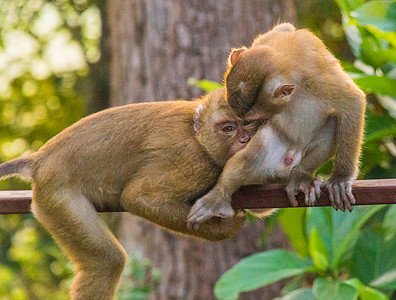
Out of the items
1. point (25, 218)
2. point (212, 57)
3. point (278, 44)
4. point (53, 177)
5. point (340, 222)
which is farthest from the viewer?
point (25, 218)

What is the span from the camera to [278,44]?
2963mm

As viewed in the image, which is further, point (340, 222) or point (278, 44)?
point (340, 222)

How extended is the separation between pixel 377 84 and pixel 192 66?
84.1 inches

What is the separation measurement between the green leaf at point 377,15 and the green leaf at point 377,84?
1.18ft

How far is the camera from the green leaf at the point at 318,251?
13.6 feet

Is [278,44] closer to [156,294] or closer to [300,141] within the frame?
[300,141]

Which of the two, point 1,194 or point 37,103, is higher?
point 1,194

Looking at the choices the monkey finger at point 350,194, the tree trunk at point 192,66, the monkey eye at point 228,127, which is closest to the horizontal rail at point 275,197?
the monkey finger at point 350,194

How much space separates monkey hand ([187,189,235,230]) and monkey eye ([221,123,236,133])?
319 millimetres

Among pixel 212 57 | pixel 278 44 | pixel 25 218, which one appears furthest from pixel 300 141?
pixel 25 218

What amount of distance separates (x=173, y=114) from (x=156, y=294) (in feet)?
10.4

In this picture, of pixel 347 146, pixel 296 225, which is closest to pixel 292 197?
pixel 347 146

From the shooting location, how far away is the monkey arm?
2852mm

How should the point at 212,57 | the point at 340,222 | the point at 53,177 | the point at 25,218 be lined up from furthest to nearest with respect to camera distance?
the point at 25,218
the point at 212,57
the point at 340,222
the point at 53,177
